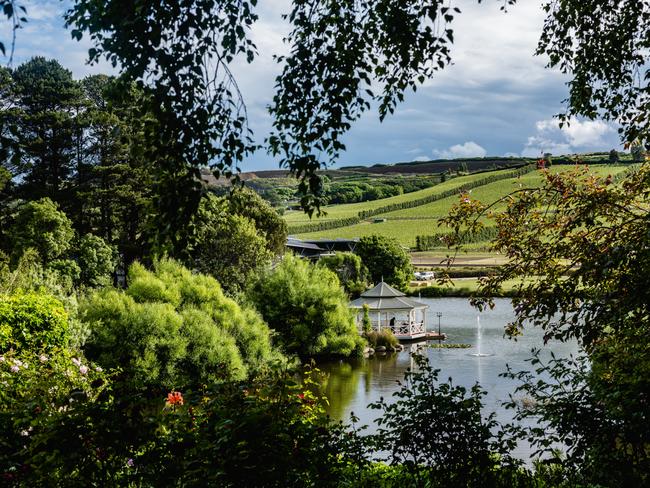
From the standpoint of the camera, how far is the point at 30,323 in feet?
39.9

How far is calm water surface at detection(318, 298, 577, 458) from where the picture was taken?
1920 centimetres

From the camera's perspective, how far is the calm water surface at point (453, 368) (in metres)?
19.2

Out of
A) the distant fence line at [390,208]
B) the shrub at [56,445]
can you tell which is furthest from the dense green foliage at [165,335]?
the distant fence line at [390,208]

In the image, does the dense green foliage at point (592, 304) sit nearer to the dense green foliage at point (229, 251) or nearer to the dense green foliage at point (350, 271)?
the dense green foliage at point (229, 251)

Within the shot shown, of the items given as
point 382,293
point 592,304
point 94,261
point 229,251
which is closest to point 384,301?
point 382,293

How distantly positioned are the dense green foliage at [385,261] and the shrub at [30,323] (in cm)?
3910

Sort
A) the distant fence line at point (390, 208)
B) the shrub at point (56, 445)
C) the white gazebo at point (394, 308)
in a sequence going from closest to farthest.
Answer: the shrub at point (56, 445) → the white gazebo at point (394, 308) → the distant fence line at point (390, 208)

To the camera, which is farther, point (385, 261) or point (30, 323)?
point (385, 261)

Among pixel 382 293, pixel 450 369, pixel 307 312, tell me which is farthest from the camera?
pixel 382 293

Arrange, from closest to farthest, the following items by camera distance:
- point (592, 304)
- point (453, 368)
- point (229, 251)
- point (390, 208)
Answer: point (592, 304), point (453, 368), point (229, 251), point (390, 208)

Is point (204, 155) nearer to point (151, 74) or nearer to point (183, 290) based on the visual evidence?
point (151, 74)

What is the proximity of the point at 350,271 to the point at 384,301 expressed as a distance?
538 inches

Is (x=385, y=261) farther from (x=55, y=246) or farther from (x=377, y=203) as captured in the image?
(x=377, y=203)

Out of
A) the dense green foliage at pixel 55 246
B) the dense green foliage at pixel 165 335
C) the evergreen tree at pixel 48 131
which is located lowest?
the dense green foliage at pixel 165 335
